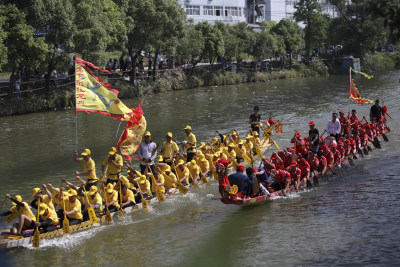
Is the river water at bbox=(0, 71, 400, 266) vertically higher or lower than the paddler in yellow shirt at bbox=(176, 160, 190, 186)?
lower

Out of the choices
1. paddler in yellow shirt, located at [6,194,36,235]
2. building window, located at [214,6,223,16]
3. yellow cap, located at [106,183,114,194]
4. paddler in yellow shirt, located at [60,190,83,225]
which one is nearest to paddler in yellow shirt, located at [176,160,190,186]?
yellow cap, located at [106,183,114,194]

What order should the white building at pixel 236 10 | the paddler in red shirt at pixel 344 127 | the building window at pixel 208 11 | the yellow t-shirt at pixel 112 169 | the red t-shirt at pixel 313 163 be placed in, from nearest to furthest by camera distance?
the yellow t-shirt at pixel 112 169 → the red t-shirt at pixel 313 163 → the paddler in red shirt at pixel 344 127 → the white building at pixel 236 10 → the building window at pixel 208 11

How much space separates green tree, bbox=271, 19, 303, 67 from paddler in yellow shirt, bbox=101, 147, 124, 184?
153ft

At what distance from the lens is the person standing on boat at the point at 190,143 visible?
1898 centimetres

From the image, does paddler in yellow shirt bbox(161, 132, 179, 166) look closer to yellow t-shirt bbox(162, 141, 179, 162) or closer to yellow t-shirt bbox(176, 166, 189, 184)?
yellow t-shirt bbox(162, 141, 179, 162)

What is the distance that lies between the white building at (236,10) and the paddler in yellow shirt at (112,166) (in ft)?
180

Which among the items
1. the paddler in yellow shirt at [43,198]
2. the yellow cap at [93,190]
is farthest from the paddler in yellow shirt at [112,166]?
the paddler in yellow shirt at [43,198]

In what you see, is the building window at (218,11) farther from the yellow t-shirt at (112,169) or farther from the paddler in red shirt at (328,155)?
the yellow t-shirt at (112,169)

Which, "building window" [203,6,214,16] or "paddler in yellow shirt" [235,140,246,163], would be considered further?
"building window" [203,6,214,16]

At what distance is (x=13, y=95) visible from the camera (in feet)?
118

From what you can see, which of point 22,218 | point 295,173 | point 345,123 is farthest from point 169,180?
point 345,123

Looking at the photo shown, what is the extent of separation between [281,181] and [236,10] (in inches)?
2540

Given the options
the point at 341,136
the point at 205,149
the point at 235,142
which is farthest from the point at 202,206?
the point at 341,136

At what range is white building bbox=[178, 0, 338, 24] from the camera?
7164 cm
